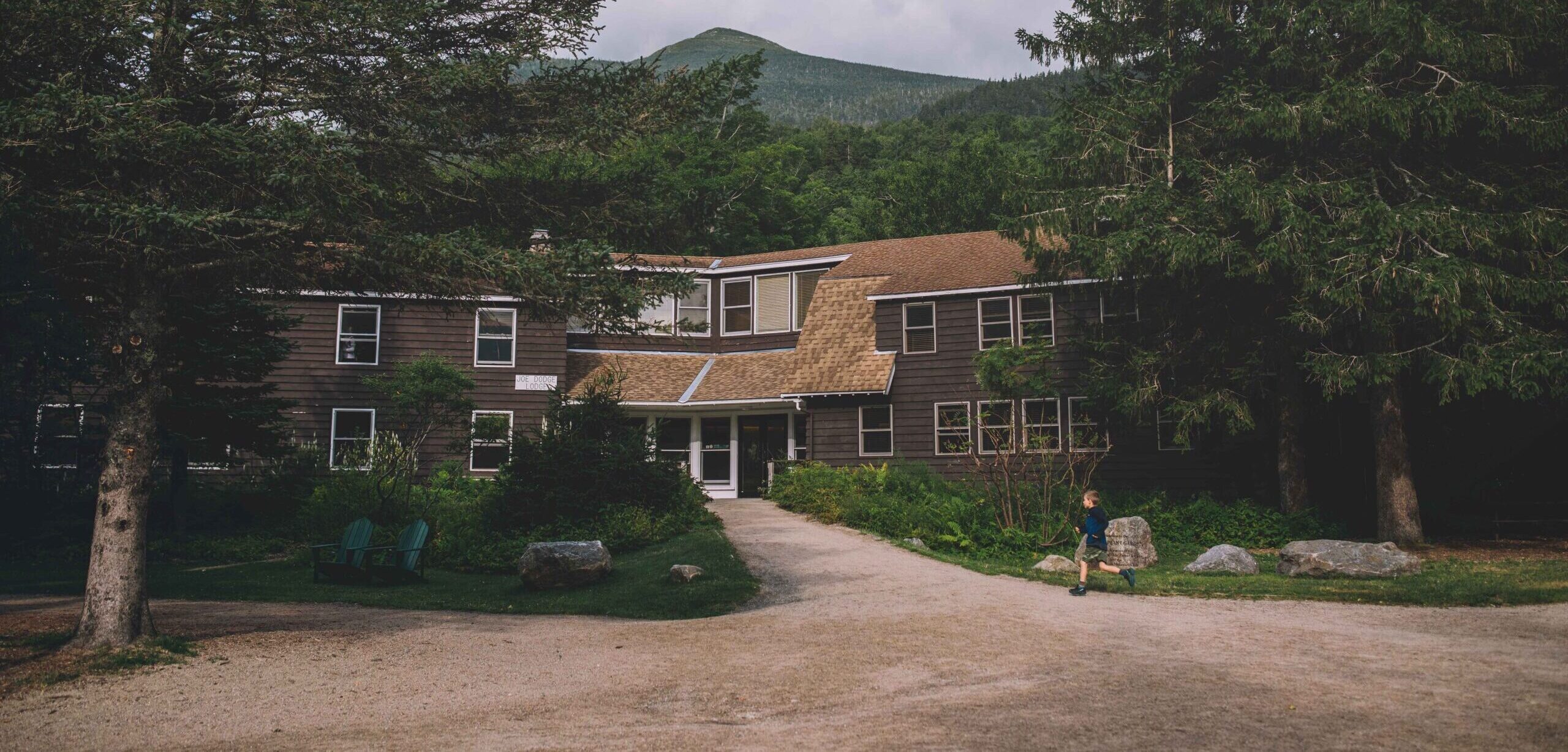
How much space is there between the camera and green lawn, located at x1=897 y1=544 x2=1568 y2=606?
1209 centimetres

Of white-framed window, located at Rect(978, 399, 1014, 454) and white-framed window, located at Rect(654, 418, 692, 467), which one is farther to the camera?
white-framed window, located at Rect(654, 418, 692, 467)

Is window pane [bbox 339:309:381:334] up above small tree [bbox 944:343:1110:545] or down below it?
above

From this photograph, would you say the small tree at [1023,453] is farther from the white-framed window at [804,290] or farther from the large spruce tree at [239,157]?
the large spruce tree at [239,157]

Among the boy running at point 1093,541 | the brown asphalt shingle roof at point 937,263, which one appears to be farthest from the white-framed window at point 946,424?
the boy running at point 1093,541

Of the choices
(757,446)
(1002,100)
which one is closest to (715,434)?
(757,446)

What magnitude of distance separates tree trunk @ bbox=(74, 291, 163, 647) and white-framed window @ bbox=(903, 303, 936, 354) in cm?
1934

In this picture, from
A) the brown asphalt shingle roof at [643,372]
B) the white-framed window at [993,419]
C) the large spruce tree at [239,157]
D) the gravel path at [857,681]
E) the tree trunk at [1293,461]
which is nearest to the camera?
the gravel path at [857,681]

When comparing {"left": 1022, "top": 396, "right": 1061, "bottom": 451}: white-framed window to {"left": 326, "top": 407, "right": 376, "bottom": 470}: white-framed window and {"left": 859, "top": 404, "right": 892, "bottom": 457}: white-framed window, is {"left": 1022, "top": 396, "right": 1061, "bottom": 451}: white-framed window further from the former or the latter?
{"left": 326, "top": 407, "right": 376, "bottom": 470}: white-framed window

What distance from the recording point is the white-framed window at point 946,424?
26281 millimetres

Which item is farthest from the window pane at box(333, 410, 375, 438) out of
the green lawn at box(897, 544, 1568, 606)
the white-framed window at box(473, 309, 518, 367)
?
the green lawn at box(897, 544, 1568, 606)

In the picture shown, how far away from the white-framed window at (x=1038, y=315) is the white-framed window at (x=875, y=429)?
12.6 ft

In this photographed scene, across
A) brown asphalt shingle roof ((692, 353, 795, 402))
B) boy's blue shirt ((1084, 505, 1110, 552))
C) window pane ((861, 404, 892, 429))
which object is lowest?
boy's blue shirt ((1084, 505, 1110, 552))

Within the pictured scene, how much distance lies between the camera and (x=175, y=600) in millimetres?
13648

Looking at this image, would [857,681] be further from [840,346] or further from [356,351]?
[356,351]
